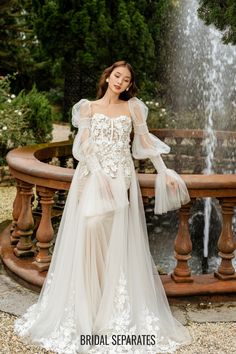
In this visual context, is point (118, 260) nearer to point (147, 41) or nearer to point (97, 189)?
point (97, 189)

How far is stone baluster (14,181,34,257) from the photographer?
377cm

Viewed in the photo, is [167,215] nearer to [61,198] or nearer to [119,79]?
[61,198]

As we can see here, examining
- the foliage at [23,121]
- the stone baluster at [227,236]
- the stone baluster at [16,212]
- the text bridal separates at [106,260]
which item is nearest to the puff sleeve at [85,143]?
the text bridal separates at [106,260]

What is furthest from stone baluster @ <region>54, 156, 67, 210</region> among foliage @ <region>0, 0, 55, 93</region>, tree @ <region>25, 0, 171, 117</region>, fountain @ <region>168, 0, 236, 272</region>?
foliage @ <region>0, 0, 55, 93</region>

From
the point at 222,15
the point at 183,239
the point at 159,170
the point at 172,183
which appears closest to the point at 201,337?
the point at 183,239

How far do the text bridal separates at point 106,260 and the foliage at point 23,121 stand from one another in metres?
4.59

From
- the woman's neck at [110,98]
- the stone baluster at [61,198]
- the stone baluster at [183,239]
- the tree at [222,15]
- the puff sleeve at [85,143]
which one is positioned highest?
the tree at [222,15]

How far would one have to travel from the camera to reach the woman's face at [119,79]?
3.10 meters

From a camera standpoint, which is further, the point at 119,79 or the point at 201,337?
the point at 119,79

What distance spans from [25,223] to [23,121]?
16.3 feet

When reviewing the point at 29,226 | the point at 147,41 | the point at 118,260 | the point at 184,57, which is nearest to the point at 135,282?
the point at 118,260

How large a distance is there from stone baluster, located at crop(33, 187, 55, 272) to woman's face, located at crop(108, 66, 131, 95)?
2.86 feet

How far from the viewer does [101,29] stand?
11438mm

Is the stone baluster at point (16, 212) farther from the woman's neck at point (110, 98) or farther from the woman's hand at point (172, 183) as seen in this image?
the woman's hand at point (172, 183)
